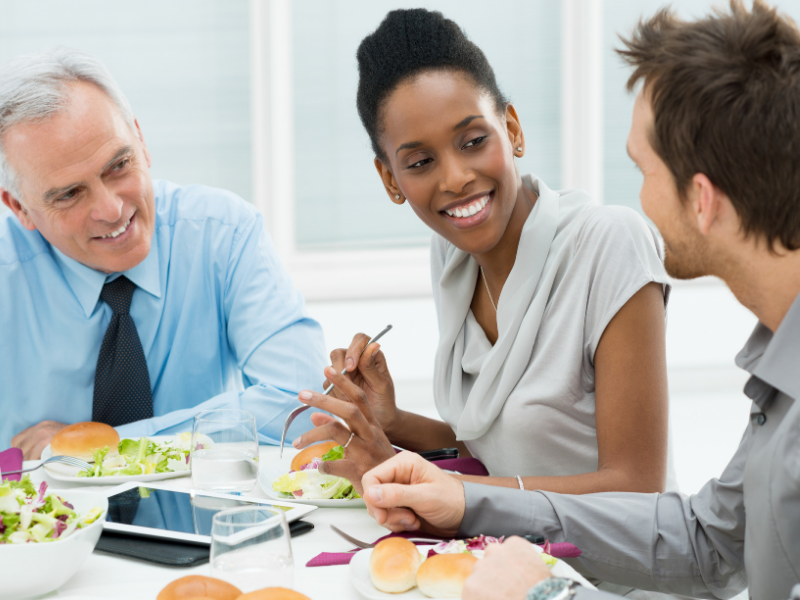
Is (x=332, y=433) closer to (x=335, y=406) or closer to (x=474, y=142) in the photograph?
(x=335, y=406)

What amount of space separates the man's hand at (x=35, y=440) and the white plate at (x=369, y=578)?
0.98 m

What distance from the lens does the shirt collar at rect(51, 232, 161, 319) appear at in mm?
2012

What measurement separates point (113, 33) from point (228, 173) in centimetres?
85

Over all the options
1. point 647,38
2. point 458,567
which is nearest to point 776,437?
point 458,567

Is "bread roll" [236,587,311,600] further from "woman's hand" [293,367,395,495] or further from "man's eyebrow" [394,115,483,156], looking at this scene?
"man's eyebrow" [394,115,483,156]

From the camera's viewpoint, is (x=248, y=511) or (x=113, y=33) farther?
(x=113, y=33)

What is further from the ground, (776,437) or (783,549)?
(776,437)

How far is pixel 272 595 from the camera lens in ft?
2.50

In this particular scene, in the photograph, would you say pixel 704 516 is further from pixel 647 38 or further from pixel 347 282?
pixel 347 282

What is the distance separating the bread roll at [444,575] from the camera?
2.88ft

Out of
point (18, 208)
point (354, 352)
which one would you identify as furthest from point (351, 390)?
point (18, 208)

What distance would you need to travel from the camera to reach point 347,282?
3926mm

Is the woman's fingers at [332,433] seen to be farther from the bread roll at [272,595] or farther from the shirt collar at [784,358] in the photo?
the shirt collar at [784,358]

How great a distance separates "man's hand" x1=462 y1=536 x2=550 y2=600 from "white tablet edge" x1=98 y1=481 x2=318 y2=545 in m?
0.30
